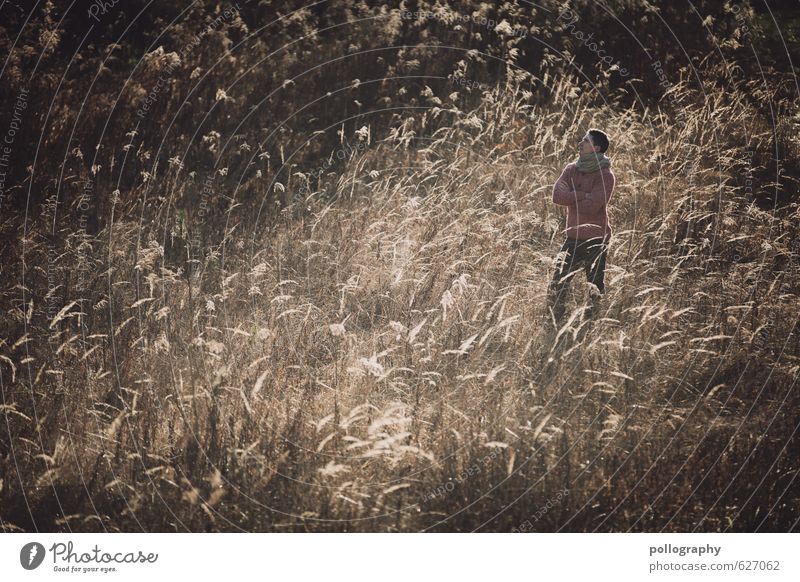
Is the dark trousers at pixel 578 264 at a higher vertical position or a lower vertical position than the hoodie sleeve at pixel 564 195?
lower

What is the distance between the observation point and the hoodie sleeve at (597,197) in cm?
546

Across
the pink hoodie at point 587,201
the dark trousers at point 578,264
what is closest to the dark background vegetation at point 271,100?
the dark trousers at point 578,264

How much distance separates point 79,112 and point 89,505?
183 inches

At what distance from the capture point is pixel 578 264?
552 centimetres

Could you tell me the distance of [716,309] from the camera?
561 cm

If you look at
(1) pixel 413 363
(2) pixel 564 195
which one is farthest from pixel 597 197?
(1) pixel 413 363

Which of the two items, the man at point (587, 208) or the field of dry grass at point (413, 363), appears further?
the man at point (587, 208)

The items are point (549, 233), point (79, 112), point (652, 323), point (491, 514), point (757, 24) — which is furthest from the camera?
point (757, 24)

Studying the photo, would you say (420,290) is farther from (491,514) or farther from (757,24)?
(757,24)

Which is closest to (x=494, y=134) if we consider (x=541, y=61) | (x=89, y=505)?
(x=541, y=61)
